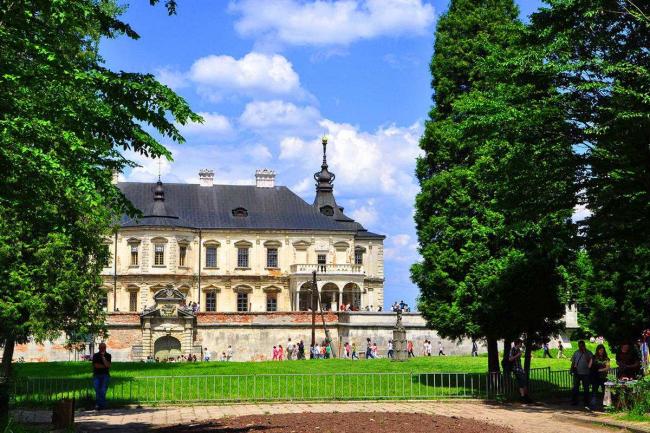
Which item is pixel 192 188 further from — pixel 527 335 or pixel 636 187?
pixel 636 187

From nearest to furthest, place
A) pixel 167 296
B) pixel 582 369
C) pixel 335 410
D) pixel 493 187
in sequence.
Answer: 1. pixel 335 410
2. pixel 582 369
3. pixel 493 187
4. pixel 167 296

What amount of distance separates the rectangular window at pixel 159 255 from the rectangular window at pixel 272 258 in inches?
341

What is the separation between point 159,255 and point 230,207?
7655 millimetres

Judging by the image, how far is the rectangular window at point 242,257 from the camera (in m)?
69.4

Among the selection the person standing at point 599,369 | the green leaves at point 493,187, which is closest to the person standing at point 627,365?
the person standing at point 599,369

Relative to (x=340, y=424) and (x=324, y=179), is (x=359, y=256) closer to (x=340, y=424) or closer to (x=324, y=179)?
(x=324, y=179)

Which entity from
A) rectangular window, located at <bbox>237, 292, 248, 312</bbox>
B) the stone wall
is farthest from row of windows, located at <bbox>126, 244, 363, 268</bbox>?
the stone wall

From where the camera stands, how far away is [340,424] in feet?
48.6

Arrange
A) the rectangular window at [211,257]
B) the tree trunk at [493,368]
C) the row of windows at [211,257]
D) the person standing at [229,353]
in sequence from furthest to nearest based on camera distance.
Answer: the rectangular window at [211,257] < the row of windows at [211,257] < the person standing at [229,353] < the tree trunk at [493,368]

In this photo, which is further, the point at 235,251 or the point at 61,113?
the point at 235,251

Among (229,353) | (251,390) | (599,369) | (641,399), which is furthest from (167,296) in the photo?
(641,399)

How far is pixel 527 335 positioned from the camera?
76.5ft

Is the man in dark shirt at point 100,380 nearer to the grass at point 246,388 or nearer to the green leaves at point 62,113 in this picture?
the grass at point 246,388

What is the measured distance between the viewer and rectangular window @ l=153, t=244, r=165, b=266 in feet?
218
